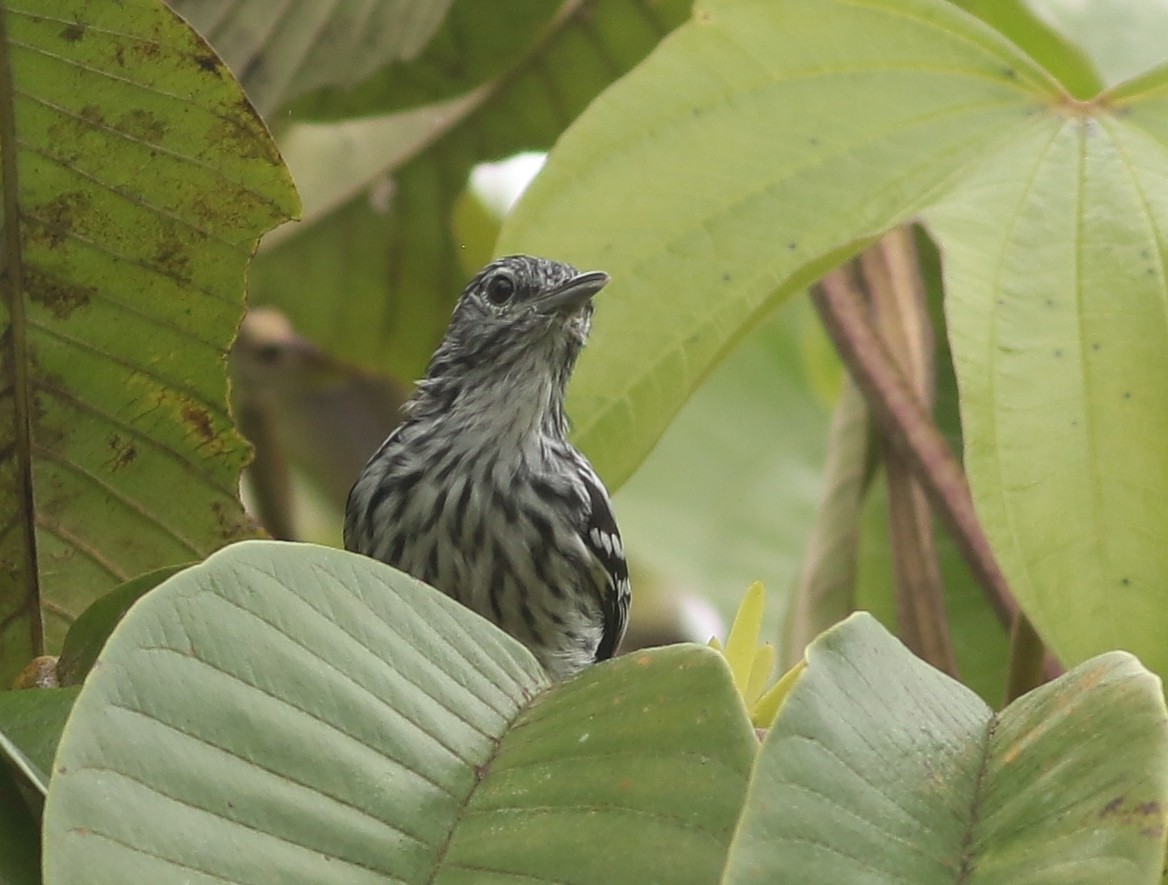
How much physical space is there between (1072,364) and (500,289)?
1491 mm

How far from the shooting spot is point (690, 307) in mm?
2395

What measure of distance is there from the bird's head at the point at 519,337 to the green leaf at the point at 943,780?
1.65m

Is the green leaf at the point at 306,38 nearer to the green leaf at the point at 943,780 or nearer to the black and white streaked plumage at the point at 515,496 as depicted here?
the black and white streaked plumage at the point at 515,496

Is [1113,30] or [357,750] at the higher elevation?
[1113,30]

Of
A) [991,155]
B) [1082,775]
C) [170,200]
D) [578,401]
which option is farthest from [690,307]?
[1082,775]

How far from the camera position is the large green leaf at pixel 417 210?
14.3 feet

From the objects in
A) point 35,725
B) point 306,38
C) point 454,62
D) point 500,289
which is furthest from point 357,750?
point 454,62

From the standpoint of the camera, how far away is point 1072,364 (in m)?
2.07

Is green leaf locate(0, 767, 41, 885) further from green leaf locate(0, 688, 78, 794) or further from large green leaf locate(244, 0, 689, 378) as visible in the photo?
large green leaf locate(244, 0, 689, 378)

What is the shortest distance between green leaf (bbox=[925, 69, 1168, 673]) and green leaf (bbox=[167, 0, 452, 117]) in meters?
1.44

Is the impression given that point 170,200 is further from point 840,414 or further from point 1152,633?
point 840,414

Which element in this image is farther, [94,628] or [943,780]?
[94,628]

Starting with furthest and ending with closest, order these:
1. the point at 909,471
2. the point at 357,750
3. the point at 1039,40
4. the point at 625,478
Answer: the point at 1039,40, the point at 909,471, the point at 625,478, the point at 357,750

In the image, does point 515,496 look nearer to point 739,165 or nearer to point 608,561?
point 608,561
